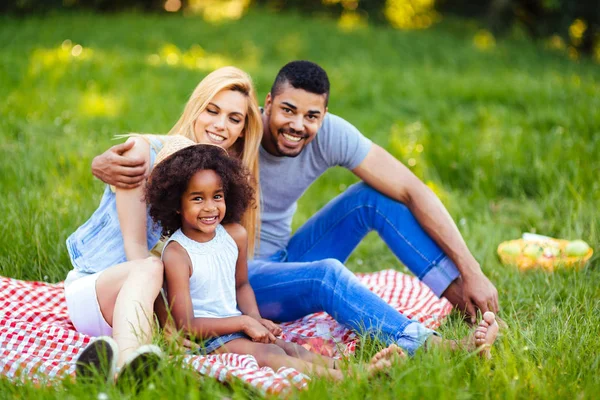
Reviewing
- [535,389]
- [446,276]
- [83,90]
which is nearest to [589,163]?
[446,276]

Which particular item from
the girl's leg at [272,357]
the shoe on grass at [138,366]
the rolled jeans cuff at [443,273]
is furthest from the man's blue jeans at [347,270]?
the shoe on grass at [138,366]

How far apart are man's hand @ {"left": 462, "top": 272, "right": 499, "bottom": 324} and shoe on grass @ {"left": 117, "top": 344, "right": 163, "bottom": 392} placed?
5.20ft

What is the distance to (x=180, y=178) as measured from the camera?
2670 mm

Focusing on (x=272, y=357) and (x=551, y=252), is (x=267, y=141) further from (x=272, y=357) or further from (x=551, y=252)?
(x=551, y=252)

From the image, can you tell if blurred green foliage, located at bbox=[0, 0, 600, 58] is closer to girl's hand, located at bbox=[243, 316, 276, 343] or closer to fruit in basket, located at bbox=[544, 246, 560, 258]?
fruit in basket, located at bbox=[544, 246, 560, 258]

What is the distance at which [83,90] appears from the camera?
22.1 feet

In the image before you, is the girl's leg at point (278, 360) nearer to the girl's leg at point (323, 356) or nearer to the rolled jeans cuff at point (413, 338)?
the girl's leg at point (323, 356)

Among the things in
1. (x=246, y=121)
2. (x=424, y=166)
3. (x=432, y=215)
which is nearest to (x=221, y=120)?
(x=246, y=121)

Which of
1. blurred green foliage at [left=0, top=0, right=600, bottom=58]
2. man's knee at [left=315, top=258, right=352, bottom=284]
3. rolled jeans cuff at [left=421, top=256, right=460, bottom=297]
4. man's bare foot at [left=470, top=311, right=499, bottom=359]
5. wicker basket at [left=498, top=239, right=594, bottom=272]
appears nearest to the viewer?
man's bare foot at [left=470, top=311, right=499, bottom=359]

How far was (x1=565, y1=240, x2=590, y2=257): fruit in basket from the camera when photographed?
3891 millimetres

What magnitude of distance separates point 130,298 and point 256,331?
0.55m

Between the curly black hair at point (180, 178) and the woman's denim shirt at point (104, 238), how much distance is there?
0.18 m

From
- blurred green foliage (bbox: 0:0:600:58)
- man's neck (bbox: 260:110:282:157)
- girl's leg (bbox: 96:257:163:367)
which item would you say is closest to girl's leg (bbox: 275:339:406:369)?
girl's leg (bbox: 96:257:163:367)

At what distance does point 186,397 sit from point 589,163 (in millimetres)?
4316
